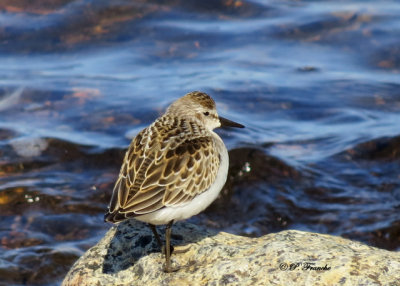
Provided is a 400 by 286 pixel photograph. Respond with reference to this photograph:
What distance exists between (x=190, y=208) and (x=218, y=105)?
24.1 ft

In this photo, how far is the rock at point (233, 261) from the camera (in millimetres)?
5613

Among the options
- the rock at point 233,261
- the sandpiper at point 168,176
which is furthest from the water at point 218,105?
the sandpiper at point 168,176

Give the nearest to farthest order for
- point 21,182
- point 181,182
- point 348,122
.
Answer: point 181,182 → point 21,182 → point 348,122

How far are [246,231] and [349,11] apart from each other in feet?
32.7

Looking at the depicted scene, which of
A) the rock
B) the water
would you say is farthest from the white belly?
the water

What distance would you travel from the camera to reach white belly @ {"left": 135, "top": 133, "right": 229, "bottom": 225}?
6332 mm

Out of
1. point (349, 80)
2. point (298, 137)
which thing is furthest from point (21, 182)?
point (349, 80)

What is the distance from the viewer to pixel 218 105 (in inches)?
543

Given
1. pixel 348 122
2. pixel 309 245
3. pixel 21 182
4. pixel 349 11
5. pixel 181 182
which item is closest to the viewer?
pixel 309 245

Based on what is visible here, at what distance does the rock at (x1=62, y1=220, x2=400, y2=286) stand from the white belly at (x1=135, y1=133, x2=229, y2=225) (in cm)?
36

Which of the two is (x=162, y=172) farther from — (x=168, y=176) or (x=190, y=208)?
(x=190, y=208)

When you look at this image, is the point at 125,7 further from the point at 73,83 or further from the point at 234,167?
the point at 234,167

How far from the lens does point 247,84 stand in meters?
14.7

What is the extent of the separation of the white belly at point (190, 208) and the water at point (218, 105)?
9.52 feet
